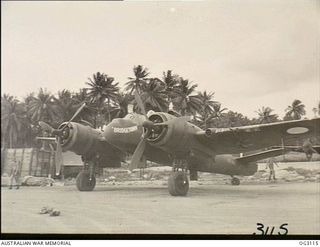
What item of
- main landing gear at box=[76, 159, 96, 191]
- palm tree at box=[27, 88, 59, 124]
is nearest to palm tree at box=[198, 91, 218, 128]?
main landing gear at box=[76, 159, 96, 191]

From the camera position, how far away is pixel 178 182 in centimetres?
459

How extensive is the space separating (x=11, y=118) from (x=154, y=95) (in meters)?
1.77

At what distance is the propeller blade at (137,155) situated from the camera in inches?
187

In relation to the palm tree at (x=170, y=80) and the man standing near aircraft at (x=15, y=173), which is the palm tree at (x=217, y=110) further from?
the man standing near aircraft at (x=15, y=173)

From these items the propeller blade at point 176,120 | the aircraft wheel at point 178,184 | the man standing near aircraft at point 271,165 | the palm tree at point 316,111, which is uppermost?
the palm tree at point 316,111

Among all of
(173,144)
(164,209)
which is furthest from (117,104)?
(164,209)

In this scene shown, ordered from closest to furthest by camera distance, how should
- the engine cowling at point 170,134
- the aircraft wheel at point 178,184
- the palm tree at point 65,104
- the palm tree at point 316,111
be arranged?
the palm tree at point 316,111 < the aircraft wheel at point 178,184 < the palm tree at point 65,104 < the engine cowling at point 170,134

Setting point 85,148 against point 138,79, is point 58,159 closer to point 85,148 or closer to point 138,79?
point 85,148

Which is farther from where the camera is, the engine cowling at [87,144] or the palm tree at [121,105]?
the engine cowling at [87,144]

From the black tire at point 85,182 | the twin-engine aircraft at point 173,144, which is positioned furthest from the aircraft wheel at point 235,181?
the black tire at point 85,182

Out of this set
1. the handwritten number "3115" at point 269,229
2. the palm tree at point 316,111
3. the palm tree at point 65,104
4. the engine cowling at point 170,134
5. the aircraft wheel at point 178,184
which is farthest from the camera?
the engine cowling at point 170,134

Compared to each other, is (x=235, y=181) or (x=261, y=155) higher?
(x=261, y=155)

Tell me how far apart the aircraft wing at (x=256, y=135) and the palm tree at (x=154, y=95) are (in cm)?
60

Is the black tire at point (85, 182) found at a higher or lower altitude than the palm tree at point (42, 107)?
lower
